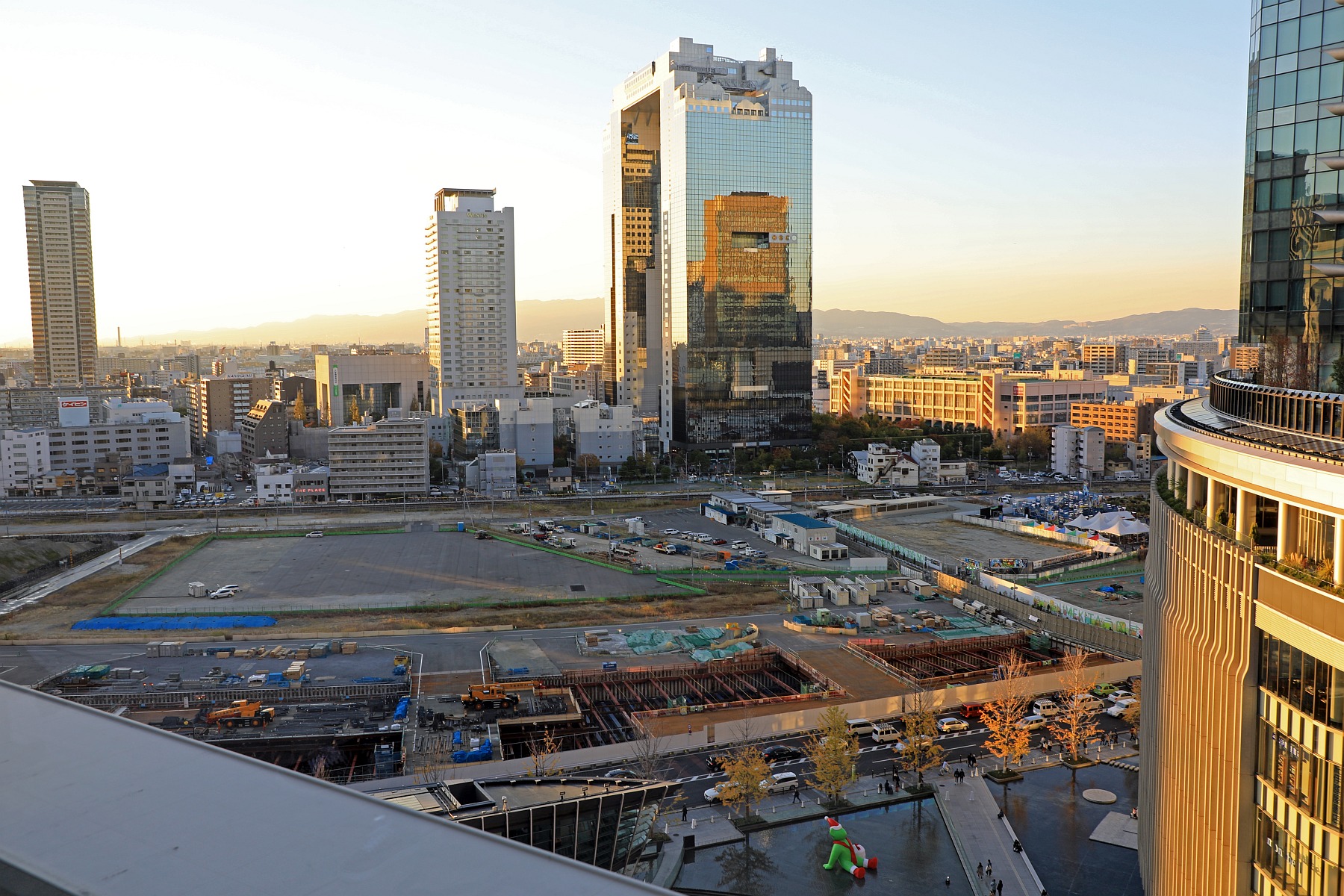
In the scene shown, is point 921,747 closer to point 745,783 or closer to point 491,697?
point 745,783

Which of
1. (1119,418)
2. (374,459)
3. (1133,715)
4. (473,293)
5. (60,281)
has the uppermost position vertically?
(60,281)

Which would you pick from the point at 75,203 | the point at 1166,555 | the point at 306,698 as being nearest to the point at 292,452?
the point at 306,698

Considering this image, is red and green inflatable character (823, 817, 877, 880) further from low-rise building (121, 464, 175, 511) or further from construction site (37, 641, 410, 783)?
low-rise building (121, 464, 175, 511)

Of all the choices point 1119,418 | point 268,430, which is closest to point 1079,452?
point 1119,418

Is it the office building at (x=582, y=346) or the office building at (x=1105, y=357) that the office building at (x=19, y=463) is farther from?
the office building at (x=1105, y=357)

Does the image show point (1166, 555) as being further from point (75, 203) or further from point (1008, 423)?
point (75, 203)
